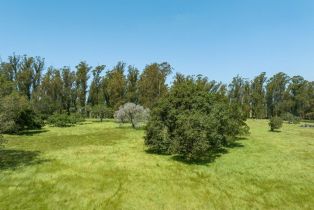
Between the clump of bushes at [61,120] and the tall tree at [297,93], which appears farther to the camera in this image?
the tall tree at [297,93]

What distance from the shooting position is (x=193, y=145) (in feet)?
78.0

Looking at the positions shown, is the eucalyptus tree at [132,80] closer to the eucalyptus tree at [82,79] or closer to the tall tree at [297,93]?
the eucalyptus tree at [82,79]

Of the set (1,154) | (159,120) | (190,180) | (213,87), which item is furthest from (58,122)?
(213,87)

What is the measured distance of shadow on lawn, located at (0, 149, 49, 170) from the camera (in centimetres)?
2226

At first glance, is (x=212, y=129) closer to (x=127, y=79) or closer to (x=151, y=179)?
(x=151, y=179)

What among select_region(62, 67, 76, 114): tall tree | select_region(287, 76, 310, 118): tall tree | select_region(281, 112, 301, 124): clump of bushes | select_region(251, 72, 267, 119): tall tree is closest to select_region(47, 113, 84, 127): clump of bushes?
select_region(62, 67, 76, 114): tall tree

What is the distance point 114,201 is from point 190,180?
19.8ft

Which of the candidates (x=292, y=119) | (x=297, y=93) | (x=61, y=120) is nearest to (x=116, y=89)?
(x=61, y=120)

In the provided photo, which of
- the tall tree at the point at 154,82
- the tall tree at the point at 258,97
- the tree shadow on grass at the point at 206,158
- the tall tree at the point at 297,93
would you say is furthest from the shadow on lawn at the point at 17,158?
the tall tree at the point at 297,93

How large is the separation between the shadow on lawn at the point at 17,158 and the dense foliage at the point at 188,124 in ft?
36.2

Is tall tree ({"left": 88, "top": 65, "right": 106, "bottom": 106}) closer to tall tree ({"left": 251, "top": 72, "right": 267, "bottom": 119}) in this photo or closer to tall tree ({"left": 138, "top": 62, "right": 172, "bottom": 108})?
tall tree ({"left": 138, "top": 62, "right": 172, "bottom": 108})

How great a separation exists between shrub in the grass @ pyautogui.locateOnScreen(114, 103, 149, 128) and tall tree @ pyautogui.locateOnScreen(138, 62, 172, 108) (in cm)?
1949

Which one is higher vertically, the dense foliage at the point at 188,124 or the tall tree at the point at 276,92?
the tall tree at the point at 276,92

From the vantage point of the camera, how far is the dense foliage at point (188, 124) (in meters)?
24.3
